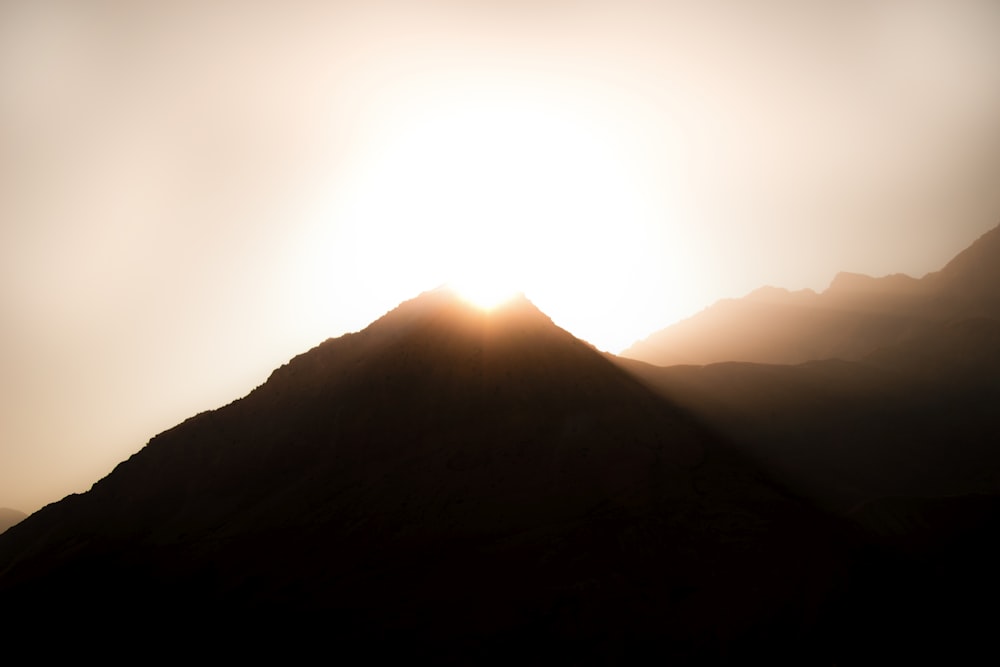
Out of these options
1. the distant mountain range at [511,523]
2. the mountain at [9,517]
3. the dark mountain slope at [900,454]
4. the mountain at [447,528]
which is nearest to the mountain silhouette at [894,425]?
the dark mountain slope at [900,454]

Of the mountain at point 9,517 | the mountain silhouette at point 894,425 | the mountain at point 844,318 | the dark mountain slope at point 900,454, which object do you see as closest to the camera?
the dark mountain slope at point 900,454

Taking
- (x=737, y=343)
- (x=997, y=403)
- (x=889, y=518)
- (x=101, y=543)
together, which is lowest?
(x=997, y=403)

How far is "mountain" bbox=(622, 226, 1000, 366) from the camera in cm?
8069

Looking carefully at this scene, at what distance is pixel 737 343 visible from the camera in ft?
293

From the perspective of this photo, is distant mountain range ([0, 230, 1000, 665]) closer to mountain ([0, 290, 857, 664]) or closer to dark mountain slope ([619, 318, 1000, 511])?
mountain ([0, 290, 857, 664])

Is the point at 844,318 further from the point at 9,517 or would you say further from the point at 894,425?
the point at 9,517

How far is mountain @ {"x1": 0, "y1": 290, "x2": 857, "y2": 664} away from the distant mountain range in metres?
0.12

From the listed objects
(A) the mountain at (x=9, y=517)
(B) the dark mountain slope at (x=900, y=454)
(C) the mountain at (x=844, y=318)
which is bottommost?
(B) the dark mountain slope at (x=900, y=454)

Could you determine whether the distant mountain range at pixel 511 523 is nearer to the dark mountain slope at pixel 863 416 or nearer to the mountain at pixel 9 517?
the dark mountain slope at pixel 863 416

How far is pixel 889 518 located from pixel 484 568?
27918 mm

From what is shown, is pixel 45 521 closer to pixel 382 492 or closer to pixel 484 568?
pixel 382 492

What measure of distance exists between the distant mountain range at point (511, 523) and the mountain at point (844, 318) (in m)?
37.5

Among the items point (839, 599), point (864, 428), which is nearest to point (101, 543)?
point (839, 599)

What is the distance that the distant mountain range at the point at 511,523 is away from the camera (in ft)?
70.0
